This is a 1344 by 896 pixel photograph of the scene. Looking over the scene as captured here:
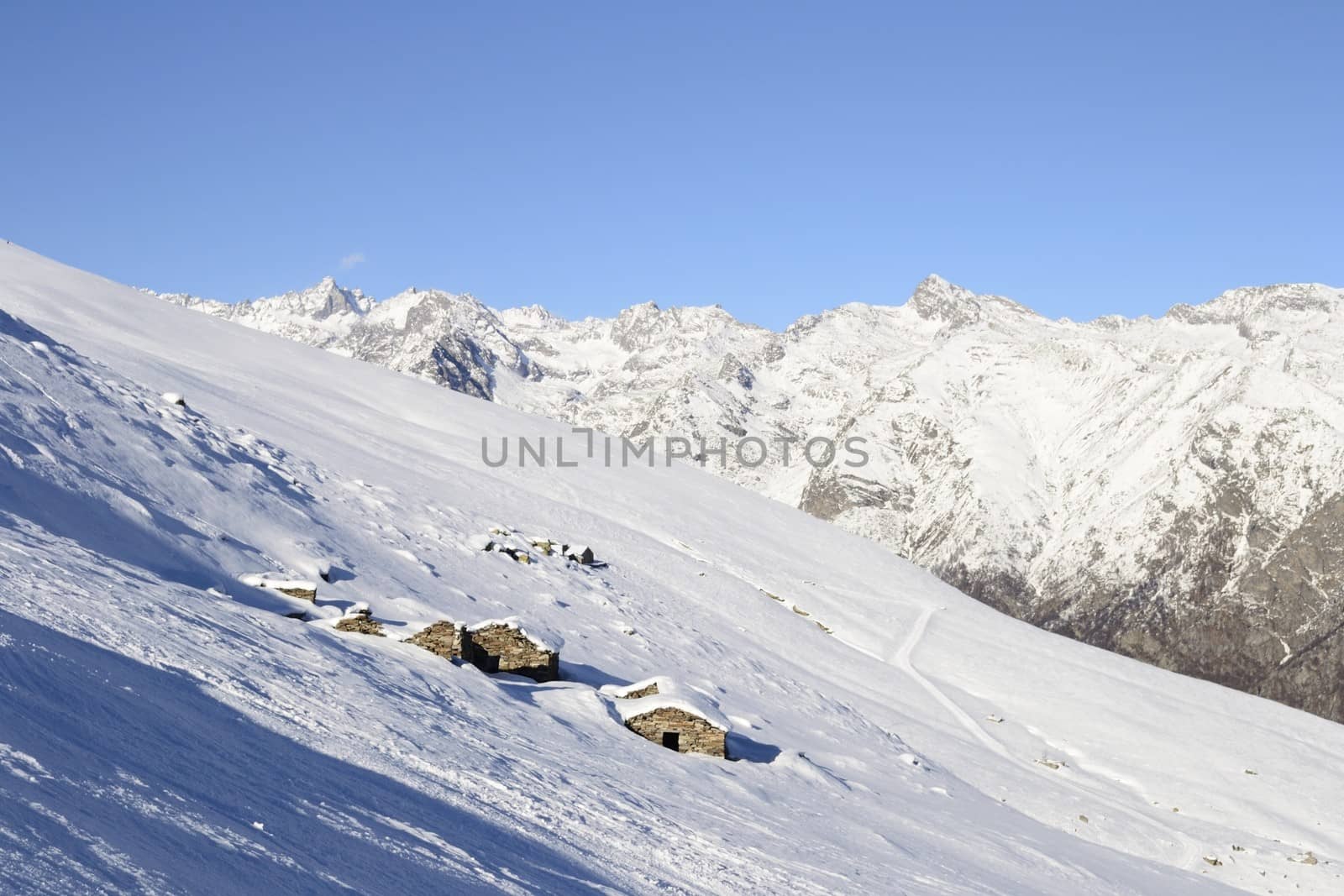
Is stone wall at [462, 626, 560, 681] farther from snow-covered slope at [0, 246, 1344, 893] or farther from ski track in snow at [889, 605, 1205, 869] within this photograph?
ski track in snow at [889, 605, 1205, 869]

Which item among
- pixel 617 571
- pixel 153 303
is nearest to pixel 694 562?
pixel 617 571

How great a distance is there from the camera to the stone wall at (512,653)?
23.5 m

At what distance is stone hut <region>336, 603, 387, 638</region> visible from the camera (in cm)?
2116

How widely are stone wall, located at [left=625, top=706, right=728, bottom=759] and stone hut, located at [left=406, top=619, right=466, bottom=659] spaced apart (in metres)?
4.09

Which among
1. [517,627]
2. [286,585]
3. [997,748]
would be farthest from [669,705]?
[997,748]

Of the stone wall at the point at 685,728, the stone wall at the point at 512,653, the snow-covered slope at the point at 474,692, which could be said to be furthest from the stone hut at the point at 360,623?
the stone wall at the point at 685,728

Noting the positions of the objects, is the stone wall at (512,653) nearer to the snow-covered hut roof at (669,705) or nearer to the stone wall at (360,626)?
the snow-covered hut roof at (669,705)

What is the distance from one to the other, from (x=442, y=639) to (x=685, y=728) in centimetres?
570

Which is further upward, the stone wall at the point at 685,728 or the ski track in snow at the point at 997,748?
the stone wall at the point at 685,728

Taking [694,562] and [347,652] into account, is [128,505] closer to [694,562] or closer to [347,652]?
[347,652]

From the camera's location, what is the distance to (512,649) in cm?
2389

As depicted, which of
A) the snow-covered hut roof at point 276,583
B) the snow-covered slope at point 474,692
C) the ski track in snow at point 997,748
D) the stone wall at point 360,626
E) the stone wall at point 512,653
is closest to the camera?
the snow-covered slope at point 474,692

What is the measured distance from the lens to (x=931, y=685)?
46.6 m

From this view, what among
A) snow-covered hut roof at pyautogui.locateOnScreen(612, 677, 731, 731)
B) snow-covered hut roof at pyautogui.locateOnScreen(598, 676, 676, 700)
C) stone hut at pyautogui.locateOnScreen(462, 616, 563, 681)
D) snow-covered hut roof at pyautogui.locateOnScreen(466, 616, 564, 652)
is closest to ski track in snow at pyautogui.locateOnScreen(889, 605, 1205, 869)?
snow-covered hut roof at pyautogui.locateOnScreen(612, 677, 731, 731)
